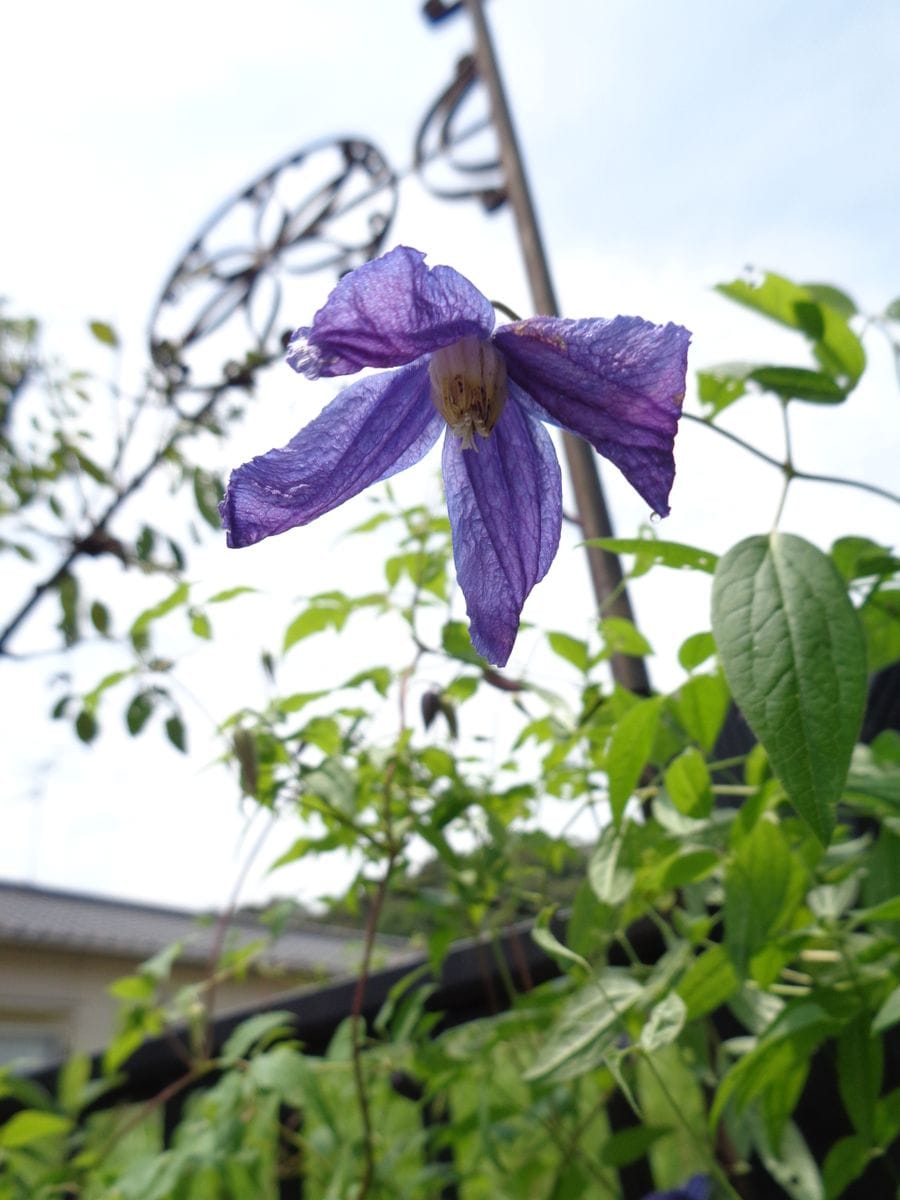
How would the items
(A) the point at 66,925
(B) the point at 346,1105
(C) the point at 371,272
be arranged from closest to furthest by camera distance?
(C) the point at 371,272
(B) the point at 346,1105
(A) the point at 66,925

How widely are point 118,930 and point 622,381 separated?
1309 centimetres

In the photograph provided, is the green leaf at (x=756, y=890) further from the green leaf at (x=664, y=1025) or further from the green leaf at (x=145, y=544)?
the green leaf at (x=145, y=544)

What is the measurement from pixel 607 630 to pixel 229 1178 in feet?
2.52

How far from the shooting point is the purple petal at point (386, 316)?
1.32ft

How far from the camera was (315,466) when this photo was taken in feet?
1.47

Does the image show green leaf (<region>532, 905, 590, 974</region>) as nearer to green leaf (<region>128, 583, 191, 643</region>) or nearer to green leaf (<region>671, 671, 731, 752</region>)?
green leaf (<region>671, 671, 731, 752</region>)

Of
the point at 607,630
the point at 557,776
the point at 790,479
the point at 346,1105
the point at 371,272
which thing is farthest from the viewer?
the point at 346,1105

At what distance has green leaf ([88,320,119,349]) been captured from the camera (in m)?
1.61

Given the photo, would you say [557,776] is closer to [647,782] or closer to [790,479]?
[647,782]

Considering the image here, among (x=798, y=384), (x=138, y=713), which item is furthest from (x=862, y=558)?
(x=138, y=713)

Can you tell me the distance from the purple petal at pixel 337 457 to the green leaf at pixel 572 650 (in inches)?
15.7

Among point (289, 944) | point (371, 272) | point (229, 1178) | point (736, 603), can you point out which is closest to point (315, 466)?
point (371, 272)

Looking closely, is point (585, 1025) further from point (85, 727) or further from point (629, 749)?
point (85, 727)

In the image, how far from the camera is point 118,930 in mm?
12180
